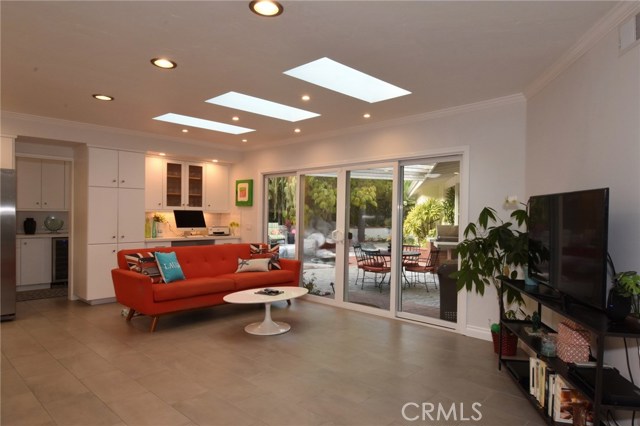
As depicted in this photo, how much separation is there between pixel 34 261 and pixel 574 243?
25.4ft

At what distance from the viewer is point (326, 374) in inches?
125

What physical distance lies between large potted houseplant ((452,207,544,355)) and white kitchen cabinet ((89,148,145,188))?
4.89 metres

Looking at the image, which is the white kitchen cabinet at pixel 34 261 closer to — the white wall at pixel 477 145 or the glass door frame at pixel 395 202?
the glass door frame at pixel 395 202

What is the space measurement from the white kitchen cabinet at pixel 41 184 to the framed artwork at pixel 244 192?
10.2 feet

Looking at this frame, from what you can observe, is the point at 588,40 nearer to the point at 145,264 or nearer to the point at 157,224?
the point at 145,264

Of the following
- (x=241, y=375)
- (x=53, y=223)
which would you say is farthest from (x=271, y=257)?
(x=53, y=223)

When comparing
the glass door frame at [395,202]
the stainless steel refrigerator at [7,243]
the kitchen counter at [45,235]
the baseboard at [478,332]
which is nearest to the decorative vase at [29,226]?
the kitchen counter at [45,235]

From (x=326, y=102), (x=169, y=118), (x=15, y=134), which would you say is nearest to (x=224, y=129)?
(x=169, y=118)

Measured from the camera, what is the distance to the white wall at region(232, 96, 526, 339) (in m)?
3.98

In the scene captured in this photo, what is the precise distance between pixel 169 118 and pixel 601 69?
4.82 metres

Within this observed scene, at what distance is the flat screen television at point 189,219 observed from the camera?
21.7ft

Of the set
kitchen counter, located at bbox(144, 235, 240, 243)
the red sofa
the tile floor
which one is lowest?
the tile floor

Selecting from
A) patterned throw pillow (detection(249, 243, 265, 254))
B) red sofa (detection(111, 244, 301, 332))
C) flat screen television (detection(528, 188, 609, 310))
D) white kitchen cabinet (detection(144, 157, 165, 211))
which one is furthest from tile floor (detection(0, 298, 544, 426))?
white kitchen cabinet (detection(144, 157, 165, 211))

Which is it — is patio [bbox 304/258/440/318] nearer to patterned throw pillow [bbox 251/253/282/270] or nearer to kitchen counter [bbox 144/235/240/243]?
patterned throw pillow [bbox 251/253/282/270]
